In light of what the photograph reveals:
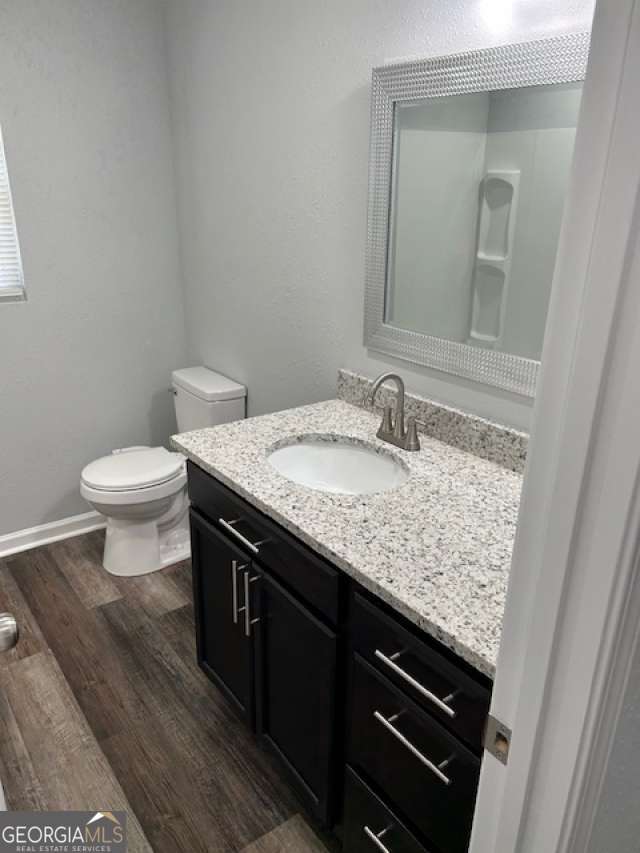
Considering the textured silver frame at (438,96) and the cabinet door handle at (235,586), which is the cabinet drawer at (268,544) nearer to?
the cabinet door handle at (235,586)

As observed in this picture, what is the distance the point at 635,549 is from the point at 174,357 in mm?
2722

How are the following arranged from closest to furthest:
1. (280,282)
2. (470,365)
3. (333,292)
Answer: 1. (470,365)
2. (333,292)
3. (280,282)

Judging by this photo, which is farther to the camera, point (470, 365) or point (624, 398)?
point (470, 365)

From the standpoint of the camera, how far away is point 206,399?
8.47ft

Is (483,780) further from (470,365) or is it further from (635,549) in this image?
(470,365)

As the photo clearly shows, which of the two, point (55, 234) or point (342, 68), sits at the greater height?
point (342, 68)

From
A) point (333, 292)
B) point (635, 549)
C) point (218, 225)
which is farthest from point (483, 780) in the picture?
point (218, 225)

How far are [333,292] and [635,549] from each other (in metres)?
1.67

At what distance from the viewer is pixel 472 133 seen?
1549 mm

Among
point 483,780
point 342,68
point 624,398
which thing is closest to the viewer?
point 624,398

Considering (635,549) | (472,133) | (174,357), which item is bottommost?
(174,357)

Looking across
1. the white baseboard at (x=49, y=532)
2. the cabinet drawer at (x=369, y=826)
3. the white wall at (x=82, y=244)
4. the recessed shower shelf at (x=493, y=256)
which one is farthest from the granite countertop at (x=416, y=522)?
the white baseboard at (x=49, y=532)

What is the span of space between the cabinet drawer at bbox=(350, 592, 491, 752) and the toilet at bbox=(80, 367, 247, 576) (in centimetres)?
145

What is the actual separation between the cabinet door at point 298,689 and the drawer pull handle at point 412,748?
6.3 inches
